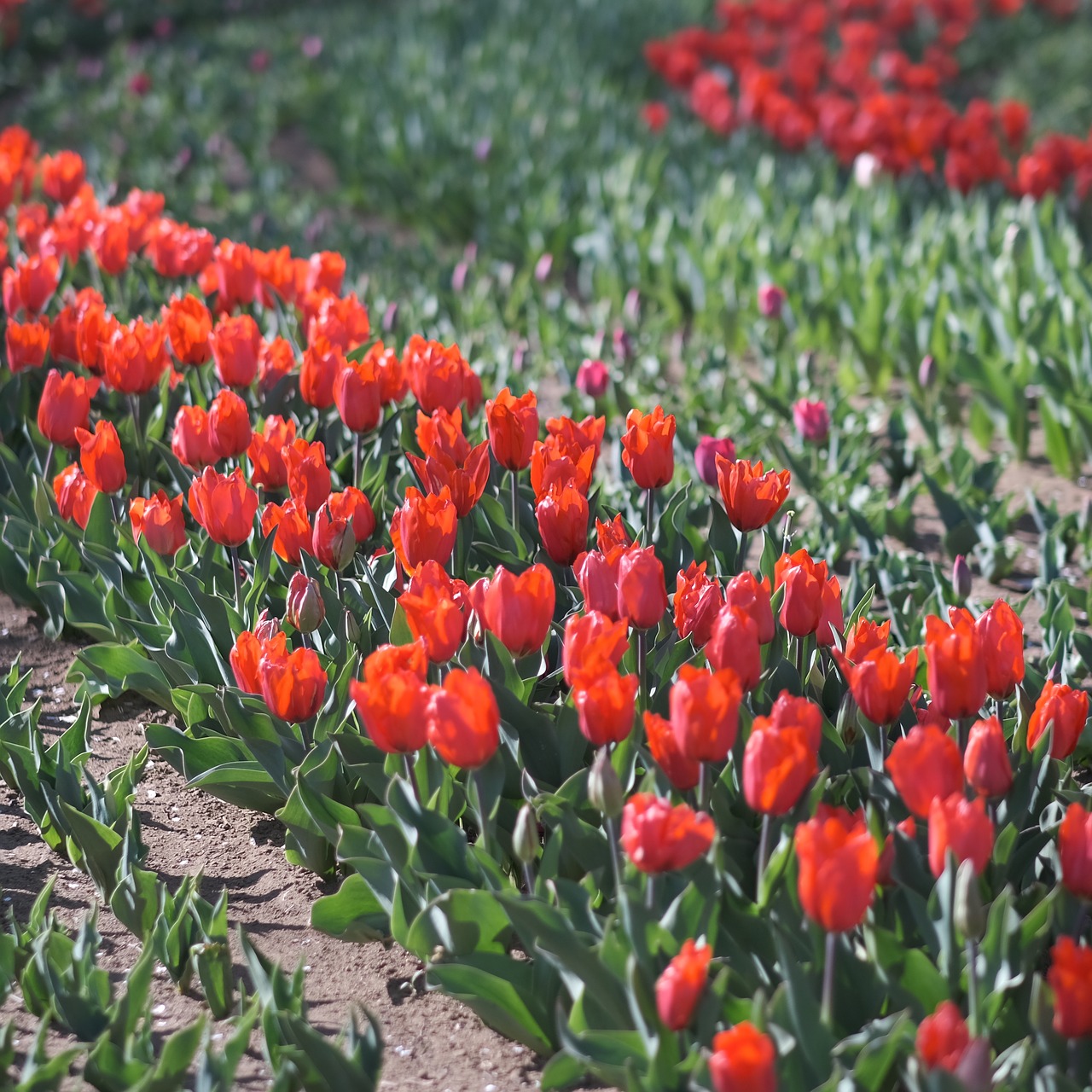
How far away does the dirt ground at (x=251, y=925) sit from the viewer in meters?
1.84

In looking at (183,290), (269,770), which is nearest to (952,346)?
(183,290)

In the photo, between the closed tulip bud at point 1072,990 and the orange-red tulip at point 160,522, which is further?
the orange-red tulip at point 160,522

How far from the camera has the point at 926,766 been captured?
5.18 ft

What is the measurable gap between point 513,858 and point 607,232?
13.5 feet

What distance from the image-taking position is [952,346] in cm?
432

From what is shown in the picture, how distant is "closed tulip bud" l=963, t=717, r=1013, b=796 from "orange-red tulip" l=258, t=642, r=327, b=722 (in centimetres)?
88

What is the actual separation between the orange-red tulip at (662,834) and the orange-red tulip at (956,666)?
0.41 m

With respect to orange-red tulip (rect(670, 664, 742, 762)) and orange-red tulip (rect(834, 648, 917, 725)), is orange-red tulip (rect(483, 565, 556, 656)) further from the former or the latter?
orange-red tulip (rect(834, 648, 917, 725))

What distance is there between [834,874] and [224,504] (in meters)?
1.25

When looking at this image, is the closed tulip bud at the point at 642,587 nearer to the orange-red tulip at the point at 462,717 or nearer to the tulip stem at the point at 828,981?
the orange-red tulip at the point at 462,717

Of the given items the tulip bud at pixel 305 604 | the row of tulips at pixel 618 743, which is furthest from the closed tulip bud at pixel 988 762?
the tulip bud at pixel 305 604

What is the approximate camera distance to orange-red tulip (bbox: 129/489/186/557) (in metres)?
2.37

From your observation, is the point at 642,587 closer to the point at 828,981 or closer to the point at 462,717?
the point at 462,717

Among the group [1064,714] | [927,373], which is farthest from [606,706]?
[927,373]
